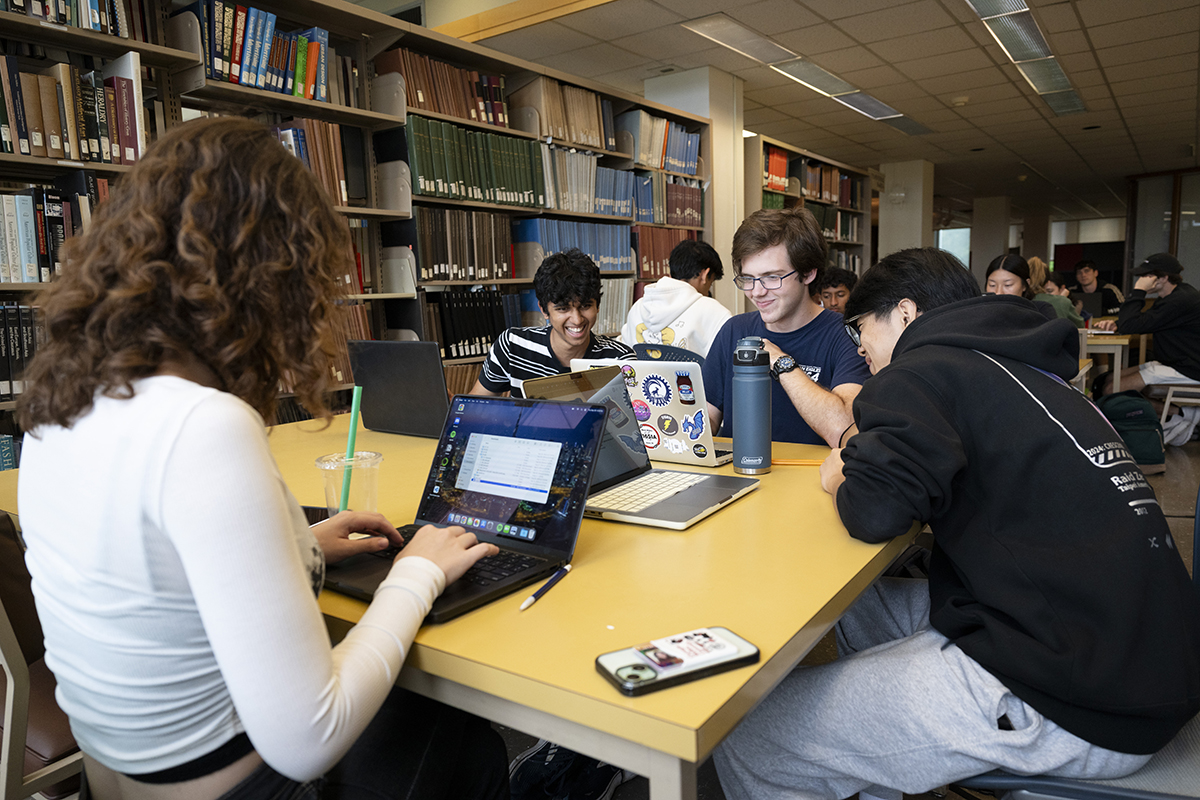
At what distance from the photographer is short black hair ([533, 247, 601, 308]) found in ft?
8.35

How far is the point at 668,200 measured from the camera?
4902 mm

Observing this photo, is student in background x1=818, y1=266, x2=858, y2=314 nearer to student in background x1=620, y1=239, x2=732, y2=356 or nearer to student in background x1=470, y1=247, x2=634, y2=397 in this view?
student in background x1=620, y1=239, x2=732, y2=356

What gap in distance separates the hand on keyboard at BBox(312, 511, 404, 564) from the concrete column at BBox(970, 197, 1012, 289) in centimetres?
1374

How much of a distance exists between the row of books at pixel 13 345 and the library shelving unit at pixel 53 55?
0.04 m

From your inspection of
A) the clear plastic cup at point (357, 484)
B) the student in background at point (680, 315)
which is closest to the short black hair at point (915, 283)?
the clear plastic cup at point (357, 484)

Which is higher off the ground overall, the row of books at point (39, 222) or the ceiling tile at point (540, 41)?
the ceiling tile at point (540, 41)

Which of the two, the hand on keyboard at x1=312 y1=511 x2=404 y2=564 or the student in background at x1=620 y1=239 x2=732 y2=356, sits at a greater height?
the student in background at x1=620 y1=239 x2=732 y2=356

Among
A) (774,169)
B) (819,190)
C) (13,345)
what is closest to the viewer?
(13,345)

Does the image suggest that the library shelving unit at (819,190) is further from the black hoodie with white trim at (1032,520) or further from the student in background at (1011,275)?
the black hoodie with white trim at (1032,520)

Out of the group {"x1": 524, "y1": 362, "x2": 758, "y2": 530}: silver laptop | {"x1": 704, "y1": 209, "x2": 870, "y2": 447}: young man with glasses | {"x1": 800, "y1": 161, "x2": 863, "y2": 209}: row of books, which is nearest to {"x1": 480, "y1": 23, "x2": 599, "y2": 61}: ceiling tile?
{"x1": 800, "y1": 161, "x2": 863, "y2": 209}: row of books

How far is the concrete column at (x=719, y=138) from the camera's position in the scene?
17.4 feet

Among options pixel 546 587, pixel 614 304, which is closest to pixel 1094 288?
pixel 614 304

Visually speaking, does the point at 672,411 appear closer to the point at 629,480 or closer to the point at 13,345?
the point at 629,480

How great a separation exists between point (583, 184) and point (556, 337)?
5.87ft
